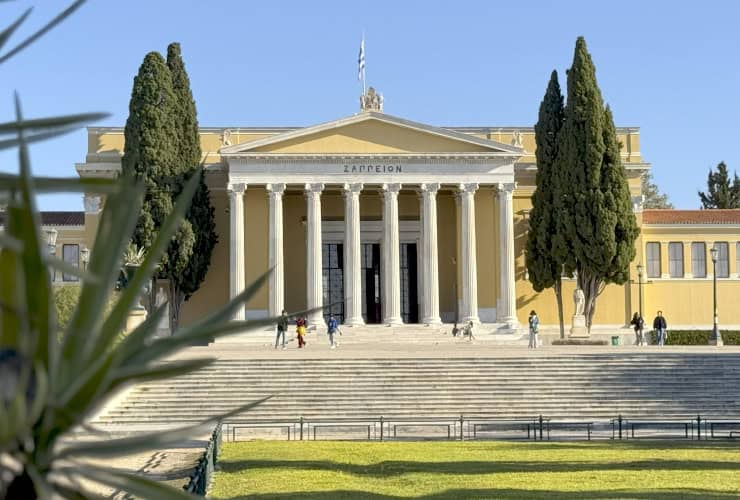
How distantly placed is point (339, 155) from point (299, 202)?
4939 mm

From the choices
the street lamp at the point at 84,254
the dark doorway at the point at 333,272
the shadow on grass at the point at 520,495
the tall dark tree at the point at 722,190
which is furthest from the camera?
the tall dark tree at the point at 722,190

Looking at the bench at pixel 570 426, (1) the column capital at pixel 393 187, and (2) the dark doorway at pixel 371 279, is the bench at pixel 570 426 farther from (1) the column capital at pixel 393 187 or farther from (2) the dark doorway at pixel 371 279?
(2) the dark doorway at pixel 371 279

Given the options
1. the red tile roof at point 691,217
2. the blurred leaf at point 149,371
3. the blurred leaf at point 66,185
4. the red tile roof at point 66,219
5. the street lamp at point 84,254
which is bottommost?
the blurred leaf at point 149,371

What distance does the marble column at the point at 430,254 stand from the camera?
45781 millimetres

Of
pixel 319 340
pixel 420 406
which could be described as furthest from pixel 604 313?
pixel 420 406

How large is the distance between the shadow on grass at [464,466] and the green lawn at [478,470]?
0.6 inches

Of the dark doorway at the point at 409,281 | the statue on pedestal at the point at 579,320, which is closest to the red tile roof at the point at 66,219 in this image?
the dark doorway at the point at 409,281

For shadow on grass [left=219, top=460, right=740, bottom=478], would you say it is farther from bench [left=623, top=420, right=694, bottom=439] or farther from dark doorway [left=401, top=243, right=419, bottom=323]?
dark doorway [left=401, top=243, right=419, bottom=323]

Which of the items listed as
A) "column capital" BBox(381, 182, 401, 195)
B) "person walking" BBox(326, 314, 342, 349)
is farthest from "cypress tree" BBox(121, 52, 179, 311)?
"column capital" BBox(381, 182, 401, 195)

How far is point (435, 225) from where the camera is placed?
4609 cm

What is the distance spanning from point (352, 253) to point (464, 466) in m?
28.6

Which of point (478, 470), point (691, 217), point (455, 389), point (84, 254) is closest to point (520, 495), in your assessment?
point (478, 470)

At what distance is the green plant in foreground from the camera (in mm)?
2594

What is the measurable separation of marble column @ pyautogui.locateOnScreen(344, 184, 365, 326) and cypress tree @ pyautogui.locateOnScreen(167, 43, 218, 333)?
5946 millimetres
